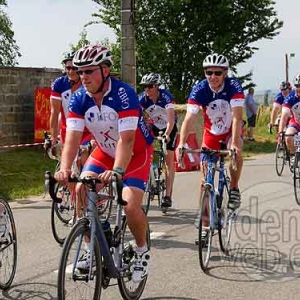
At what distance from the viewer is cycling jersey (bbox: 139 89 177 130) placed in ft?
31.8

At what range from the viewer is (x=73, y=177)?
4.70 meters

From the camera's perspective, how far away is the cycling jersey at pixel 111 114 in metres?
5.12

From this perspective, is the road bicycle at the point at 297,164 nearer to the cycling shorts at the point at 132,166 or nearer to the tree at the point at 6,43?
the cycling shorts at the point at 132,166

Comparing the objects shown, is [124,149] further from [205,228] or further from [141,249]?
[205,228]

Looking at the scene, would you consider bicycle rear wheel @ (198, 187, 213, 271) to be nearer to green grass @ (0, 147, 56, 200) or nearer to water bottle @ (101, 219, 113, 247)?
water bottle @ (101, 219, 113, 247)

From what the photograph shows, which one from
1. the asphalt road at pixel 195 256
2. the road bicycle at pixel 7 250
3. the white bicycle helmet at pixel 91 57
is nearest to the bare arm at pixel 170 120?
the asphalt road at pixel 195 256

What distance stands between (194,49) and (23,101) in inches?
491

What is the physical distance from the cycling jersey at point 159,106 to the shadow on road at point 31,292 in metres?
4.31

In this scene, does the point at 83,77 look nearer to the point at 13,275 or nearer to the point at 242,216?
the point at 13,275

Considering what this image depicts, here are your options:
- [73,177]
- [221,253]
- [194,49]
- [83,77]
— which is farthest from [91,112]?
[194,49]

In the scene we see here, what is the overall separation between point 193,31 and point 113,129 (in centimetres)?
2238

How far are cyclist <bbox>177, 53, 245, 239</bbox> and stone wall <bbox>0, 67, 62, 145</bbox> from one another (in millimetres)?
9046

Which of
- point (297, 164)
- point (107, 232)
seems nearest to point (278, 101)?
point (297, 164)

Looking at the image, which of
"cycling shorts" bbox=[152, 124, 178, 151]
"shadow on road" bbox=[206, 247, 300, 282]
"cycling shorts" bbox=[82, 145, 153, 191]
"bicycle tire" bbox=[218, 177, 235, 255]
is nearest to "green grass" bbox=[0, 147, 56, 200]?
"cycling shorts" bbox=[152, 124, 178, 151]
